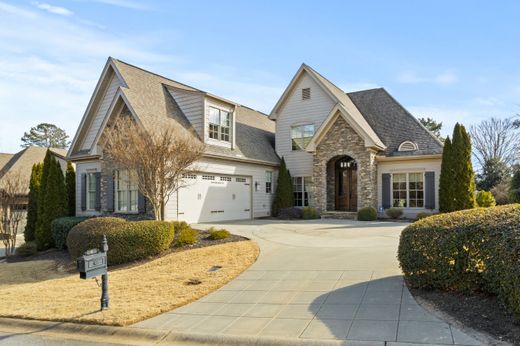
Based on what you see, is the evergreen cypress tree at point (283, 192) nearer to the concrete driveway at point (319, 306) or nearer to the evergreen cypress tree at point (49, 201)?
the evergreen cypress tree at point (49, 201)

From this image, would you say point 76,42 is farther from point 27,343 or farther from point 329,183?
point 329,183

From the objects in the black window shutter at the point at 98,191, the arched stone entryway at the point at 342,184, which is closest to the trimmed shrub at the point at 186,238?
the black window shutter at the point at 98,191

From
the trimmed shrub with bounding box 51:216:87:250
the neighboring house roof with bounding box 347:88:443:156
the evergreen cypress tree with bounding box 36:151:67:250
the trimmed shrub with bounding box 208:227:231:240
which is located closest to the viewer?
the trimmed shrub with bounding box 208:227:231:240

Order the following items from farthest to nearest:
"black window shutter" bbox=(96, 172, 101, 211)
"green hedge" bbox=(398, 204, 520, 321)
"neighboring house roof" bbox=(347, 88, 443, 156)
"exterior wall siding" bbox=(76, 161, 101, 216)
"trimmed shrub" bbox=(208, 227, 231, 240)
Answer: "neighboring house roof" bbox=(347, 88, 443, 156), "exterior wall siding" bbox=(76, 161, 101, 216), "black window shutter" bbox=(96, 172, 101, 211), "trimmed shrub" bbox=(208, 227, 231, 240), "green hedge" bbox=(398, 204, 520, 321)

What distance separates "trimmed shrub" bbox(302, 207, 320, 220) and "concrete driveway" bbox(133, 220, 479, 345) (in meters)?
9.89

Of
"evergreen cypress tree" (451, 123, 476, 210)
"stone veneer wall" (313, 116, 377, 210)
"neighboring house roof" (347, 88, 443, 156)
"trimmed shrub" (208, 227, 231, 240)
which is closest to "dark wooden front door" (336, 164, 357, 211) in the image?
"stone veneer wall" (313, 116, 377, 210)

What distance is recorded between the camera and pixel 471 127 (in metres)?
43.4

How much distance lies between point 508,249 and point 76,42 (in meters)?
11.4

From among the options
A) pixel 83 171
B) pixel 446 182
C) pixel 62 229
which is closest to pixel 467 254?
pixel 446 182

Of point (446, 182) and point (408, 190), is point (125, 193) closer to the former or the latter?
point (408, 190)

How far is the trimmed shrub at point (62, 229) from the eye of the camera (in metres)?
15.4

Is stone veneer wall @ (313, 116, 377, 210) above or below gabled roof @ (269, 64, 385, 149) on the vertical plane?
below

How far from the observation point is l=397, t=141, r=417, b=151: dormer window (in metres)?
19.6

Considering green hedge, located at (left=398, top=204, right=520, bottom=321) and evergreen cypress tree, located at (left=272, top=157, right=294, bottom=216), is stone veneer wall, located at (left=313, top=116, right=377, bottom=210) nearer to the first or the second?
evergreen cypress tree, located at (left=272, top=157, right=294, bottom=216)
